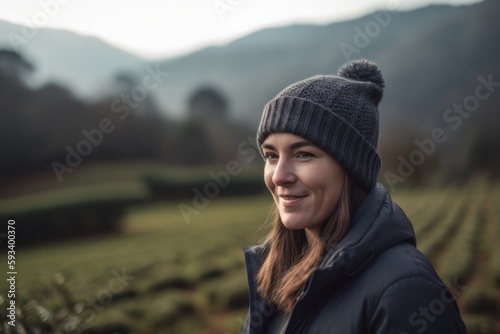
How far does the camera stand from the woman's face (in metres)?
1.39

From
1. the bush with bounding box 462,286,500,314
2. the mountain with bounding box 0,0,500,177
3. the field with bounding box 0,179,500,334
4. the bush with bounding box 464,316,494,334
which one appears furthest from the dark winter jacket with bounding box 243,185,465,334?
the mountain with bounding box 0,0,500,177

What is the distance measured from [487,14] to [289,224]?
3.84 metres

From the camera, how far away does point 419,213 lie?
4320 mm

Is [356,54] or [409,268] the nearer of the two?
[409,268]

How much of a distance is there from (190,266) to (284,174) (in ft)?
13.1

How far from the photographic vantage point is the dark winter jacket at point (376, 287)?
1.09 metres

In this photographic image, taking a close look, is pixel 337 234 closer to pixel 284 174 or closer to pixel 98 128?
pixel 284 174

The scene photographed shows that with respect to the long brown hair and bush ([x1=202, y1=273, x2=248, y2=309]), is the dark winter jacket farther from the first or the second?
bush ([x1=202, y1=273, x2=248, y2=309])

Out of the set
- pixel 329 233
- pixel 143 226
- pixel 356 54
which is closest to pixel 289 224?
pixel 329 233

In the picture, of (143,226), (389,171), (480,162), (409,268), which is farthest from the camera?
(143,226)

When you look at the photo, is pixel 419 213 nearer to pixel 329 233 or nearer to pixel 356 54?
pixel 356 54

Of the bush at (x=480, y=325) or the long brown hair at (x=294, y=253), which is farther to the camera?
the bush at (x=480, y=325)

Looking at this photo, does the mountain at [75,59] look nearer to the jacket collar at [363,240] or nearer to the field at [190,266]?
the field at [190,266]

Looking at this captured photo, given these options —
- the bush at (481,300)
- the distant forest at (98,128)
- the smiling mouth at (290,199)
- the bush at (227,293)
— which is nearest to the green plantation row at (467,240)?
the bush at (481,300)
